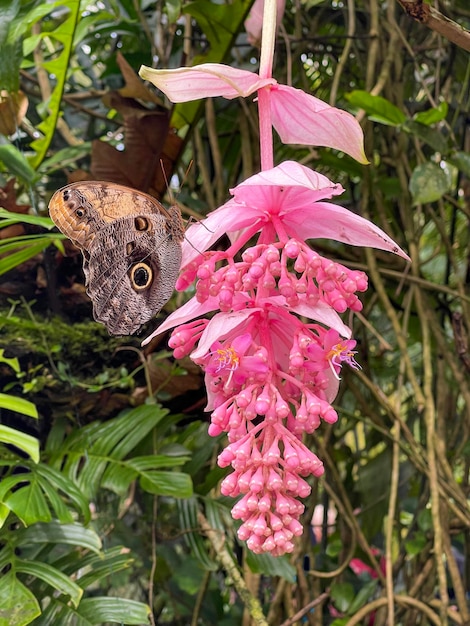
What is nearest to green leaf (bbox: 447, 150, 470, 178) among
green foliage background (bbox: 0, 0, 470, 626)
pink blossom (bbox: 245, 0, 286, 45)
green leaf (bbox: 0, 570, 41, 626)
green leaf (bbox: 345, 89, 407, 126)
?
green foliage background (bbox: 0, 0, 470, 626)

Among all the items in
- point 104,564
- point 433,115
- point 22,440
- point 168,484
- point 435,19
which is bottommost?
point 104,564

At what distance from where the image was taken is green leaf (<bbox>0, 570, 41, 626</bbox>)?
616 mm

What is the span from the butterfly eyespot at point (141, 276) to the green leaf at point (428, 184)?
43cm

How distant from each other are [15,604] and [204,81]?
507 mm

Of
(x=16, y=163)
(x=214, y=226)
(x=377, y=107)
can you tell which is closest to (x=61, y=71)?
(x=16, y=163)

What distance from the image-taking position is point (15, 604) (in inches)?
25.0

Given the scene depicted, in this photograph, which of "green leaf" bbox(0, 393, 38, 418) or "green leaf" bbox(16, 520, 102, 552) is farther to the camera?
"green leaf" bbox(16, 520, 102, 552)

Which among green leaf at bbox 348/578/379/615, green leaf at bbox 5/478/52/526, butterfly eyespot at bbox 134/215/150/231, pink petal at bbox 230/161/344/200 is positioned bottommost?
green leaf at bbox 348/578/379/615

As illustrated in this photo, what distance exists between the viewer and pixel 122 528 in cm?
111

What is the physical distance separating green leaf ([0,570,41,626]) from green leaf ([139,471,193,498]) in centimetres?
17

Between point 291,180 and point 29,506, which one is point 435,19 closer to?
point 291,180

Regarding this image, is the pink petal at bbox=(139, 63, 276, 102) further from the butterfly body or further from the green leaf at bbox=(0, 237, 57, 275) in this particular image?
the green leaf at bbox=(0, 237, 57, 275)

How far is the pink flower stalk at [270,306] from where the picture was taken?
0.46m

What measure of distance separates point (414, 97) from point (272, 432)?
98 cm
